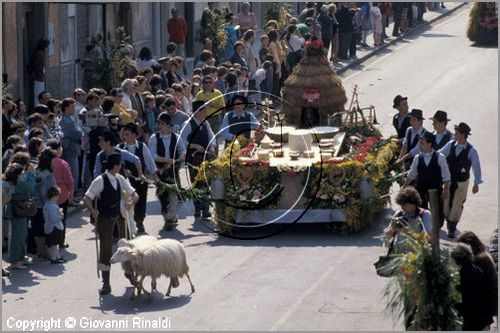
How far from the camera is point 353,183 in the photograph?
2223cm

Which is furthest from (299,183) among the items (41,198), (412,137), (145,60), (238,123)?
(145,60)

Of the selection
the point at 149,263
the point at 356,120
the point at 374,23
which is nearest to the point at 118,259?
the point at 149,263

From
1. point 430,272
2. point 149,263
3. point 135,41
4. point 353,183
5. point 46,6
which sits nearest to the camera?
point 430,272

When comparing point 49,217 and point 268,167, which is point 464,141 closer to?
point 268,167

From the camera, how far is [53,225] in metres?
20.9

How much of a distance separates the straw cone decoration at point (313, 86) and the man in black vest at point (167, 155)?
280cm

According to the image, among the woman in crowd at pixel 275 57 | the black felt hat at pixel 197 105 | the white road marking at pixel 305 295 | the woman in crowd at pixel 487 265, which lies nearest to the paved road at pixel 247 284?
the white road marking at pixel 305 295

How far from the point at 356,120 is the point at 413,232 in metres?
10.1

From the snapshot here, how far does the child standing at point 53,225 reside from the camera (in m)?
20.8

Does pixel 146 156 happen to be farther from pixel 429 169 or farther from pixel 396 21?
pixel 396 21

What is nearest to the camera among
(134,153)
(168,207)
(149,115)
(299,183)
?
(134,153)

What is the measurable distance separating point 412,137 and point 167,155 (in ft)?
11.5

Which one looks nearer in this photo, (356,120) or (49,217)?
(49,217)

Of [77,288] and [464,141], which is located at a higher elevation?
[464,141]
